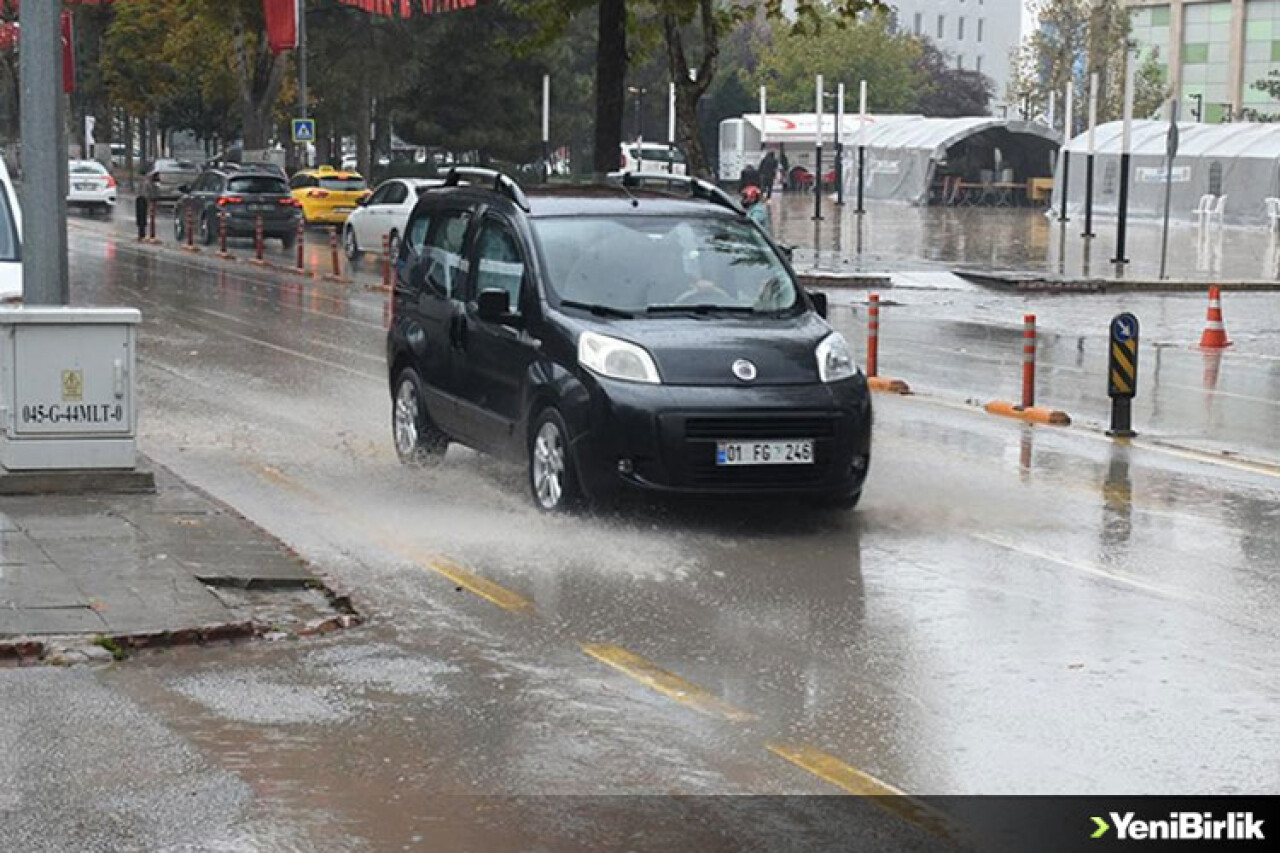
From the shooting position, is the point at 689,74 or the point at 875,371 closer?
the point at 875,371

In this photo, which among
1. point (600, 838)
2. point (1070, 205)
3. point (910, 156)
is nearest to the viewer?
point (600, 838)

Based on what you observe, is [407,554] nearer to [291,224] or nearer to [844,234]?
[291,224]

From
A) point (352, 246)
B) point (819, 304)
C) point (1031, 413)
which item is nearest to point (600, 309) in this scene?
point (819, 304)

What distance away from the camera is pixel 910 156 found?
81.1 metres

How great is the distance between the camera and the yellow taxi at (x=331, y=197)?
54375 millimetres

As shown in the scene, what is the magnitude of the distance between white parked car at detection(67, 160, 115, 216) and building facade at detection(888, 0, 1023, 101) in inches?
3584

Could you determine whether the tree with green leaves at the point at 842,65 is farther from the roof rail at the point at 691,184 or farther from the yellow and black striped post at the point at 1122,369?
the roof rail at the point at 691,184

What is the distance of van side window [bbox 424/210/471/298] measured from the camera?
14156mm

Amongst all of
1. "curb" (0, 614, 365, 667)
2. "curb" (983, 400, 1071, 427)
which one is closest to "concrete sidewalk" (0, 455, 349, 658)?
"curb" (0, 614, 365, 667)

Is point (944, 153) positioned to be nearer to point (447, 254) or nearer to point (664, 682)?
point (447, 254)

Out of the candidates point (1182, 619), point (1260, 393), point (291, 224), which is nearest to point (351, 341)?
point (1260, 393)

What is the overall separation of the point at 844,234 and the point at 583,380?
1723 inches

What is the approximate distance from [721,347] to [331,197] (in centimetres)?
4351

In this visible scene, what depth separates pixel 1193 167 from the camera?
64.8m
